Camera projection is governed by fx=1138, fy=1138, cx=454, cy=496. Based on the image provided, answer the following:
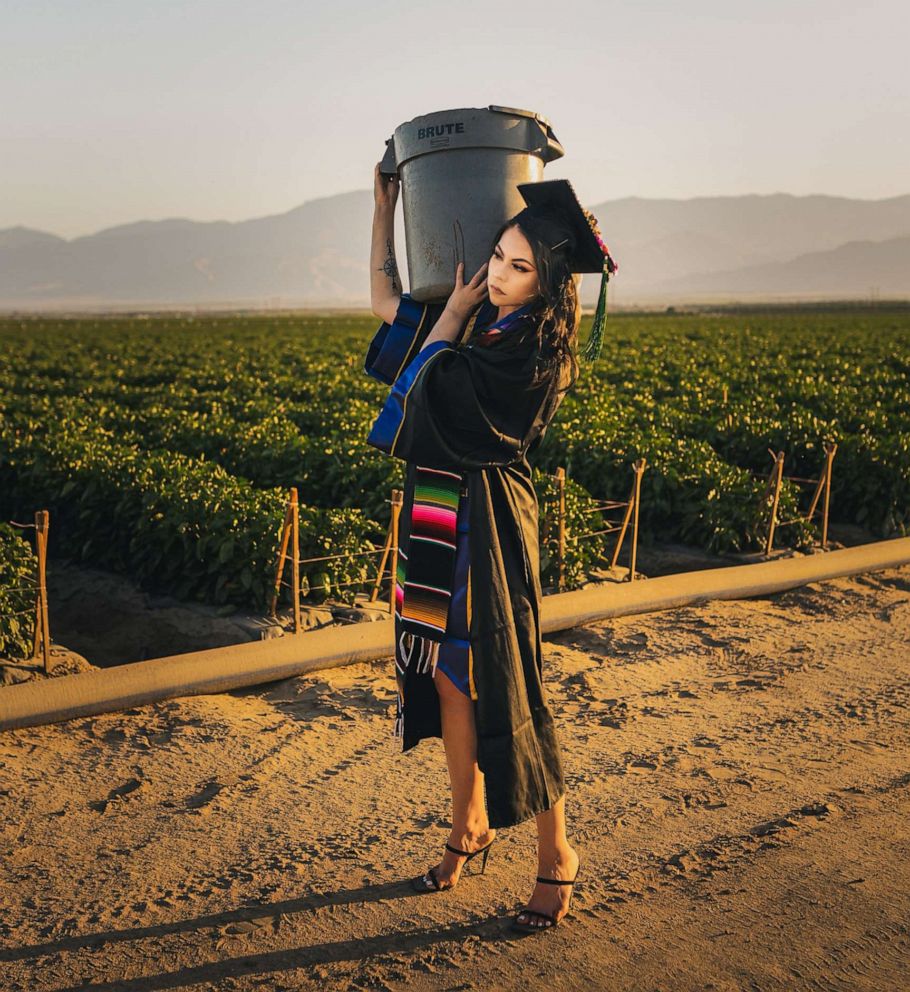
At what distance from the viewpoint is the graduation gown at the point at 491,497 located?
3088mm

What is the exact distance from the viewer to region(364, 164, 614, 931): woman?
3088 mm

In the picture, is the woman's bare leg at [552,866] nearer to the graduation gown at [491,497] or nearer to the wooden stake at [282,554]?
the graduation gown at [491,497]

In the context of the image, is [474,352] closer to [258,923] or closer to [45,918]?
[258,923]

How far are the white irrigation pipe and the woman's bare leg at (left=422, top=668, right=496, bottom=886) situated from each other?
2067 millimetres

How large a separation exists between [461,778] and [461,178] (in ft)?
5.83

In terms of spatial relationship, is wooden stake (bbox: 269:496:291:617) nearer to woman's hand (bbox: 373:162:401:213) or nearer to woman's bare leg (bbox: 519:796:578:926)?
woman's hand (bbox: 373:162:401:213)

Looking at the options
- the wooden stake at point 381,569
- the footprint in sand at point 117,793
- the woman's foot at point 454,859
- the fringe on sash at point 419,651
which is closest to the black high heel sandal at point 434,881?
the woman's foot at point 454,859

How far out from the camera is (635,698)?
5477 millimetres

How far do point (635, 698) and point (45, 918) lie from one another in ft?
9.71

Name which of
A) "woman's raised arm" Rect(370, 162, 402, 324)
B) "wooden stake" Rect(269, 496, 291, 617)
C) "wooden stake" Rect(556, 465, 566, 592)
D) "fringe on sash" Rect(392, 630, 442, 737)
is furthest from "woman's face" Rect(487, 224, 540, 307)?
"wooden stake" Rect(556, 465, 566, 592)

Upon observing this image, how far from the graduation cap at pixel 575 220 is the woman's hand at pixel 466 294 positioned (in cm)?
23

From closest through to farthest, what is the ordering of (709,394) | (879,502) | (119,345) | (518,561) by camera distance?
(518,561)
(879,502)
(709,394)
(119,345)

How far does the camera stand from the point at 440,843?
396 centimetres

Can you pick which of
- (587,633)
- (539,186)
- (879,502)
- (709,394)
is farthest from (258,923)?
(709,394)
